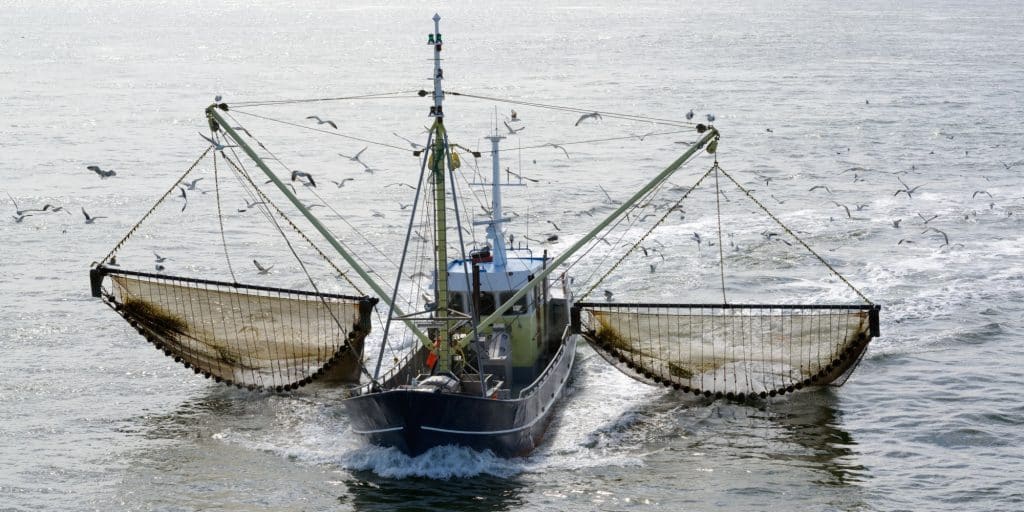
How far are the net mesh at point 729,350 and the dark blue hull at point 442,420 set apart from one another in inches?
150

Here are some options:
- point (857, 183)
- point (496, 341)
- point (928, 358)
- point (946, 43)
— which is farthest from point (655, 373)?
point (946, 43)

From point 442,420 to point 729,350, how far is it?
9159 mm

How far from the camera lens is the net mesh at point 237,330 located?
3609cm

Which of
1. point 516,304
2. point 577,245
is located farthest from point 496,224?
point 577,245

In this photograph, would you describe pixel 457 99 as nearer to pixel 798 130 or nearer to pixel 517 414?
pixel 798 130

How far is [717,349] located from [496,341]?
19.9 feet

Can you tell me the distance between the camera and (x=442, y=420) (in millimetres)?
30469

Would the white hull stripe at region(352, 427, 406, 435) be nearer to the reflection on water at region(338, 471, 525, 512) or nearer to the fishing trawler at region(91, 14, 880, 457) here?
the fishing trawler at region(91, 14, 880, 457)

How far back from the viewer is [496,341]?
34.8 m

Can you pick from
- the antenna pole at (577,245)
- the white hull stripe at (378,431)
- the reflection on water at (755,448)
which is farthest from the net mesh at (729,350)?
the white hull stripe at (378,431)

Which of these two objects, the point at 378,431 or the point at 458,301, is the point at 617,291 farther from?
the point at 378,431

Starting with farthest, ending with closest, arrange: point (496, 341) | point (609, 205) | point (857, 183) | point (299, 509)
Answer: point (857, 183)
point (609, 205)
point (496, 341)
point (299, 509)

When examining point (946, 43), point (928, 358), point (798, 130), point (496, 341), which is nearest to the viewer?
point (496, 341)

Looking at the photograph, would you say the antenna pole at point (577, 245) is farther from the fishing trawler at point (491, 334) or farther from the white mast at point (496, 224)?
the white mast at point (496, 224)
